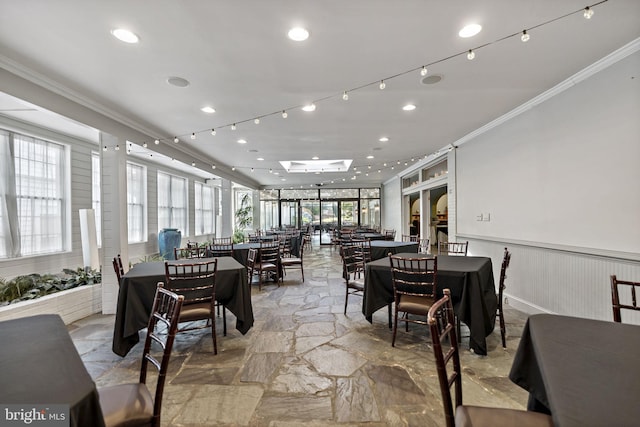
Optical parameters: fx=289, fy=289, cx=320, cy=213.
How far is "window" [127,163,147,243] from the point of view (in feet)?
23.8

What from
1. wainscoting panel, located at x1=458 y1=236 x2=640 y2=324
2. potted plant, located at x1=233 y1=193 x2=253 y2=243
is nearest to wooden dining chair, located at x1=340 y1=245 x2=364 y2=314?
wainscoting panel, located at x1=458 y1=236 x2=640 y2=324

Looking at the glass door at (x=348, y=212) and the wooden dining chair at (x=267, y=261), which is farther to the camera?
the glass door at (x=348, y=212)

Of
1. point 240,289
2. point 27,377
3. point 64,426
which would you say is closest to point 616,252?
point 240,289

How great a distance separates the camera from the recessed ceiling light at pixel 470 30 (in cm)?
234

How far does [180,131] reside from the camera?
511 cm

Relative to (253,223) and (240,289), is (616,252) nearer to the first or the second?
(240,289)

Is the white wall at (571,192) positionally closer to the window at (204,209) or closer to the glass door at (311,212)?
the window at (204,209)

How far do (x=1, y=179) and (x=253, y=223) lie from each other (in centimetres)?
928

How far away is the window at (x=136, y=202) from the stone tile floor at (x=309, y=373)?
383 centimetres

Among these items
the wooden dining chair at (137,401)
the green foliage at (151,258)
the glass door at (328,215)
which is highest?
the glass door at (328,215)

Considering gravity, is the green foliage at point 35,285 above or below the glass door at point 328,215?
below

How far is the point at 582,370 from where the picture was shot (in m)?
1.09

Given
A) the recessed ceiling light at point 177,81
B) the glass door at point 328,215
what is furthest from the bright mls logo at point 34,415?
the glass door at point 328,215

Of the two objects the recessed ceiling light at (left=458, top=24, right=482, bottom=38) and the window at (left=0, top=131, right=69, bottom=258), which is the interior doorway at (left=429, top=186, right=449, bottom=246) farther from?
the window at (left=0, top=131, right=69, bottom=258)
